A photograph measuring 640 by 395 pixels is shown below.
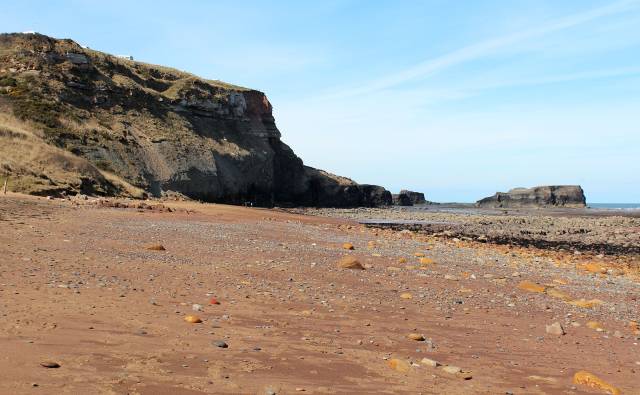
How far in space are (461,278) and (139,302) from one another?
9234 millimetres

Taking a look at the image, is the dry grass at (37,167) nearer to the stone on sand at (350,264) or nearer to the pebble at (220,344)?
the stone on sand at (350,264)

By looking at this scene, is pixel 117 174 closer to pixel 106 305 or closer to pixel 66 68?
pixel 66 68

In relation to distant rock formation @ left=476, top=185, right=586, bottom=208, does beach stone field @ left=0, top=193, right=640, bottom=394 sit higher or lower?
lower

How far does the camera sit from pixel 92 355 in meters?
5.95

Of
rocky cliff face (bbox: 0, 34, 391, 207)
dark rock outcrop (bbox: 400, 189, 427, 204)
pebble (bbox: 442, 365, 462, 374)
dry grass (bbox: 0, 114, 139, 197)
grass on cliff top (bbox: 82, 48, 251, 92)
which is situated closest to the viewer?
pebble (bbox: 442, 365, 462, 374)

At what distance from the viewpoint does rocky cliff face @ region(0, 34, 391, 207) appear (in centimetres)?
4266

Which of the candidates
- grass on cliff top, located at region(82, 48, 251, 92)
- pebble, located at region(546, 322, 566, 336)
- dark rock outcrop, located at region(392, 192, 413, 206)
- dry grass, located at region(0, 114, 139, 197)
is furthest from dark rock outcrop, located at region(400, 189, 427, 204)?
pebble, located at region(546, 322, 566, 336)

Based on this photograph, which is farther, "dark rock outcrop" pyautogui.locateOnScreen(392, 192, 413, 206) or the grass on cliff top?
"dark rock outcrop" pyautogui.locateOnScreen(392, 192, 413, 206)

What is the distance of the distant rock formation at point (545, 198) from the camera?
129 metres

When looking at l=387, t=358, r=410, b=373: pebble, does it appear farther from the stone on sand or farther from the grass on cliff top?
the grass on cliff top

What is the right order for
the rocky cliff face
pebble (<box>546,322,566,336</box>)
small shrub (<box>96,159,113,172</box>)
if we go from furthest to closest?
small shrub (<box>96,159,113,172</box>)
the rocky cliff face
pebble (<box>546,322,566,336</box>)

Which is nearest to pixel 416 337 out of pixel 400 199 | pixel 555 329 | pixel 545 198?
pixel 555 329

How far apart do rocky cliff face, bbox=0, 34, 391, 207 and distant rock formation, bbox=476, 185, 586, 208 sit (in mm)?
77055

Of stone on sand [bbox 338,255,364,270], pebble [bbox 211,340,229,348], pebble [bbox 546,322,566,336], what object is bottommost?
pebble [bbox 546,322,566,336]
